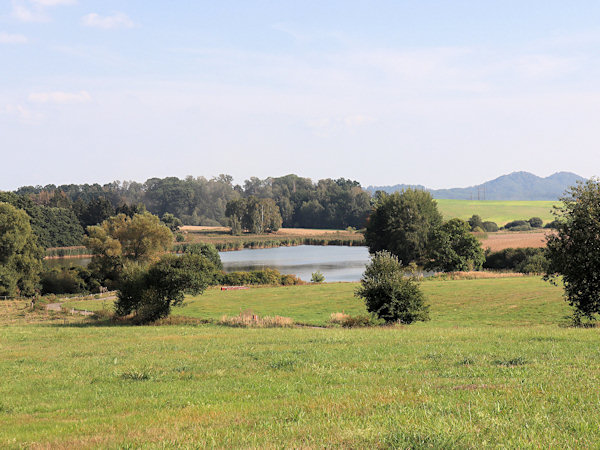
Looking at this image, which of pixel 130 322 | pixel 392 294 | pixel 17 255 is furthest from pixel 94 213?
pixel 392 294

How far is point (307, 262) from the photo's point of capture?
113 meters

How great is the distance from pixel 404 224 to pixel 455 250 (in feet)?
55.8

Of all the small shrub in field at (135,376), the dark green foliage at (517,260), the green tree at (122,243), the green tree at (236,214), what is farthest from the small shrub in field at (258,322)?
the green tree at (236,214)

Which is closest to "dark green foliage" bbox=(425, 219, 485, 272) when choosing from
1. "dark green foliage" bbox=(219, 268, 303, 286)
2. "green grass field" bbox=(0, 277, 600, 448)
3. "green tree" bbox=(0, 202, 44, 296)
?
"dark green foliage" bbox=(219, 268, 303, 286)

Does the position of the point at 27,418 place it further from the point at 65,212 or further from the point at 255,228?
the point at 255,228

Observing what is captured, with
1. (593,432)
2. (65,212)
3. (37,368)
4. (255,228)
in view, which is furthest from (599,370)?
(255,228)

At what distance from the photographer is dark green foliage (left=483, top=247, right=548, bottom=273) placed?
70.6 meters

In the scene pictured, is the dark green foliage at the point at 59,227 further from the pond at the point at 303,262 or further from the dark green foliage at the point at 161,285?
the dark green foliage at the point at 161,285

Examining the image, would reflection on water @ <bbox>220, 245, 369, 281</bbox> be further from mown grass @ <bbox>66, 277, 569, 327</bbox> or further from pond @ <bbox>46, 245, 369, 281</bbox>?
mown grass @ <bbox>66, 277, 569, 327</bbox>

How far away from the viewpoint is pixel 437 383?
1087 centimetres

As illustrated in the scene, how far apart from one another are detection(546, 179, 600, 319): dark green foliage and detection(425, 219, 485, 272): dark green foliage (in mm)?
→ 50261

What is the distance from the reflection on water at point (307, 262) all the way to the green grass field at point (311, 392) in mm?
62314

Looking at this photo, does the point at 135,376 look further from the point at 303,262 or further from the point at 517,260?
the point at 303,262

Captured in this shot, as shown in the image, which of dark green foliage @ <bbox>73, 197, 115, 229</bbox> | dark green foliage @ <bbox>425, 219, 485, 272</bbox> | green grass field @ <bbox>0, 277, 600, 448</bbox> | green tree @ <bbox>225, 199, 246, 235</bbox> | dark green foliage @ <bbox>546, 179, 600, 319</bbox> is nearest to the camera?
green grass field @ <bbox>0, 277, 600, 448</bbox>
